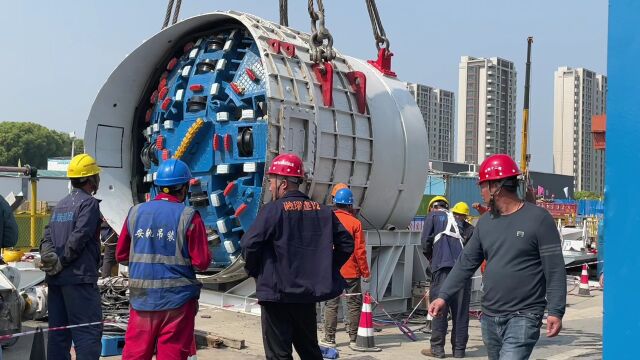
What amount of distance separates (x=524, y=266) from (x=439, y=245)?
384 centimetres

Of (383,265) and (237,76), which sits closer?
(237,76)

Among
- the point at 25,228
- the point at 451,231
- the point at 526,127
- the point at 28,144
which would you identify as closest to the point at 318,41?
the point at 451,231

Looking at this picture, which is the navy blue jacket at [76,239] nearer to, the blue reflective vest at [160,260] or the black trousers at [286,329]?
the blue reflective vest at [160,260]

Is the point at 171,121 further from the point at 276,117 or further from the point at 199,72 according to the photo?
the point at 276,117

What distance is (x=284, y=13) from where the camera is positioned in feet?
33.3

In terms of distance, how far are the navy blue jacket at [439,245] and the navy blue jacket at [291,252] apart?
3.16 m

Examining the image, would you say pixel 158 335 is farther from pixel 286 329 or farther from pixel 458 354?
pixel 458 354

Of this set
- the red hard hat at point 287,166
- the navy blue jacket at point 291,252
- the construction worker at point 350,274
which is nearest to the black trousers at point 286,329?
the navy blue jacket at point 291,252

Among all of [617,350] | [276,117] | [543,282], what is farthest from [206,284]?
[617,350]

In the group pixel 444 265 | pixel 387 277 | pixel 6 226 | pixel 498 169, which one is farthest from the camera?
pixel 387 277

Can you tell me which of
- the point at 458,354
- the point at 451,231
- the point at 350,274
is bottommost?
the point at 458,354

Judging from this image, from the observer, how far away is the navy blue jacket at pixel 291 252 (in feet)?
15.7

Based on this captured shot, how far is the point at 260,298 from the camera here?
4805mm

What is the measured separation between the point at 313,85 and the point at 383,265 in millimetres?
2620
